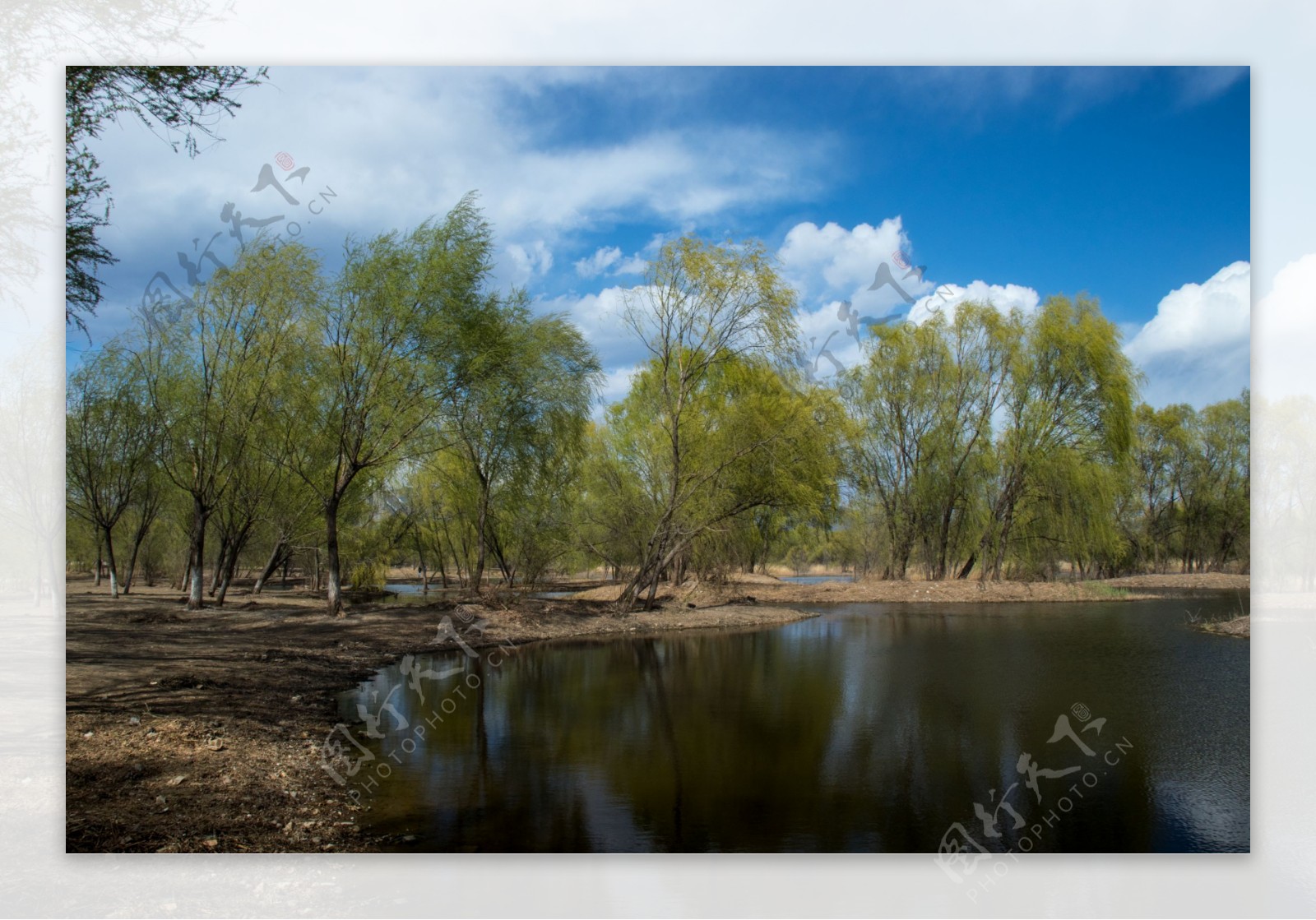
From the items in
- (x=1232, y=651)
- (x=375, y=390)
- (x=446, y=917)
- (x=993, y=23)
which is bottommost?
(x=446, y=917)

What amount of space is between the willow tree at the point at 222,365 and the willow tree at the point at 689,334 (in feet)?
11.6

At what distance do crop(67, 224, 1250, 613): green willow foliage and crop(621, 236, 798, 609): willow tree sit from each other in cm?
4

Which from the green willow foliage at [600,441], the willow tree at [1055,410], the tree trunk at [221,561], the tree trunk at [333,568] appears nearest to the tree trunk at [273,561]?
the green willow foliage at [600,441]

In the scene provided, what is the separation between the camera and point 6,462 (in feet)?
19.3

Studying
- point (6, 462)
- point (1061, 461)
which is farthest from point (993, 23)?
point (1061, 461)

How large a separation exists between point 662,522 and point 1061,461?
6278 millimetres

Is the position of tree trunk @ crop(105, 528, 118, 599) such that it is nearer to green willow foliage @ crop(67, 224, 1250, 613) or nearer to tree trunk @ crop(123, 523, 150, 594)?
green willow foliage @ crop(67, 224, 1250, 613)

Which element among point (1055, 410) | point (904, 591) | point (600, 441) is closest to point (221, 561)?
point (600, 441)

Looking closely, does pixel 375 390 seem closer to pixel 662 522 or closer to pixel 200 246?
pixel 200 246

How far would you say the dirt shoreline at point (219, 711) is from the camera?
175 inches

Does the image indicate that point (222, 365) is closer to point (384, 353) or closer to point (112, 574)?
point (384, 353)

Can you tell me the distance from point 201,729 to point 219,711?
1.10ft

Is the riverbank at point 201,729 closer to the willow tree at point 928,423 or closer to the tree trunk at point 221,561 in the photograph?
the tree trunk at point 221,561

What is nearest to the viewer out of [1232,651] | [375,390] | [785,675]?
[1232,651]
